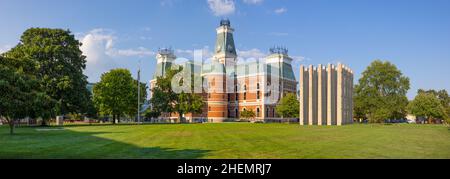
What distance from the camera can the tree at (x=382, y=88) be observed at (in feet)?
218

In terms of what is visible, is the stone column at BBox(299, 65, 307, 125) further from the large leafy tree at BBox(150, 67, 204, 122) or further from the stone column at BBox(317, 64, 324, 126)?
the large leafy tree at BBox(150, 67, 204, 122)

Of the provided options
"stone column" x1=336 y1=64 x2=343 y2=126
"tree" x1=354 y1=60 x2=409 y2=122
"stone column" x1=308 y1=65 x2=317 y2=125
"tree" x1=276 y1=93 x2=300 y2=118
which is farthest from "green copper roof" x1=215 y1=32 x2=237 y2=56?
"stone column" x1=336 y1=64 x2=343 y2=126

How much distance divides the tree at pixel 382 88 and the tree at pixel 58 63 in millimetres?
47942

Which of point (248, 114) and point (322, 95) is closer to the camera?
point (322, 95)

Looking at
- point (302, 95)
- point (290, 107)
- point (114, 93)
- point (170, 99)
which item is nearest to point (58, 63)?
point (114, 93)

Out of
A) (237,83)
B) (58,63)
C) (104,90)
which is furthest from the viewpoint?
(237,83)

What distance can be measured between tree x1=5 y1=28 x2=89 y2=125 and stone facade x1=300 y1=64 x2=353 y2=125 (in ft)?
96.0

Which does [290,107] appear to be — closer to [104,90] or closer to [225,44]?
[225,44]

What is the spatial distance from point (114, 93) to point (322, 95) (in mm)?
32014

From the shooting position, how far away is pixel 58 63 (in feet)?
157

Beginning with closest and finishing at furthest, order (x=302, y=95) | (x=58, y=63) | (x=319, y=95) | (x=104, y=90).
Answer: (x=319, y=95)
(x=302, y=95)
(x=58, y=63)
(x=104, y=90)
